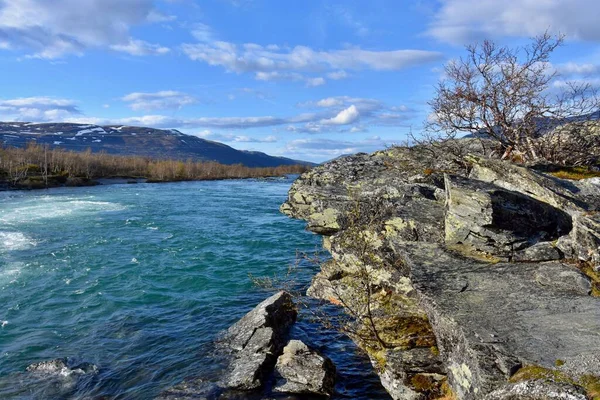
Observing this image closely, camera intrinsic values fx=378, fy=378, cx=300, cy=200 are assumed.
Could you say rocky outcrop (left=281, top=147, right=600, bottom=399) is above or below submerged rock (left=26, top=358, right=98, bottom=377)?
above

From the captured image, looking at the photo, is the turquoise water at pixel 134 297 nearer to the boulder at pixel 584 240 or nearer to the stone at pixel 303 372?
the stone at pixel 303 372

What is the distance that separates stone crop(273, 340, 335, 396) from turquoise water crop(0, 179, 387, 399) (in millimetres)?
674

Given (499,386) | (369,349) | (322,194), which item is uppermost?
(322,194)

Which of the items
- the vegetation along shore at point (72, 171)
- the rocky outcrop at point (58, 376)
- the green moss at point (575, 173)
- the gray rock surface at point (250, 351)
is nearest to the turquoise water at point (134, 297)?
the rocky outcrop at point (58, 376)

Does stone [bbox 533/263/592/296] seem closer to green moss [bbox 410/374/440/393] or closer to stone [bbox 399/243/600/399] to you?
stone [bbox 399/243/600/399]

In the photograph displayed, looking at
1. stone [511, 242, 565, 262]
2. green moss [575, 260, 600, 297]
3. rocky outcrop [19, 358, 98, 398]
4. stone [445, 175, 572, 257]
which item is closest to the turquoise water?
rocky outcrop [19, 358, 98, 398]

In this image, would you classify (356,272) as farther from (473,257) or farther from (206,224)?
(206,224)

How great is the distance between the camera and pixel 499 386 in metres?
7.45

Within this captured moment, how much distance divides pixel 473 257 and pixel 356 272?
18.8ft

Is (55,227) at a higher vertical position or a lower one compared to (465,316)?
lower

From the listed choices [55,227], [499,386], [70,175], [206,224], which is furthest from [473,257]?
[70,175]

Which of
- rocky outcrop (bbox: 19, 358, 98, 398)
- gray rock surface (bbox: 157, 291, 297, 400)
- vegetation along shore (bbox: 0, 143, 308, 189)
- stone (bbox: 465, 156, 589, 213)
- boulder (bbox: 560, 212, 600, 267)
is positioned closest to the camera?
boulder (bbox: 560, 212, 600, 267)

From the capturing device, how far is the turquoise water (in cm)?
1420

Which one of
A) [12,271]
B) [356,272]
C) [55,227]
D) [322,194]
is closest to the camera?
[356,272]
